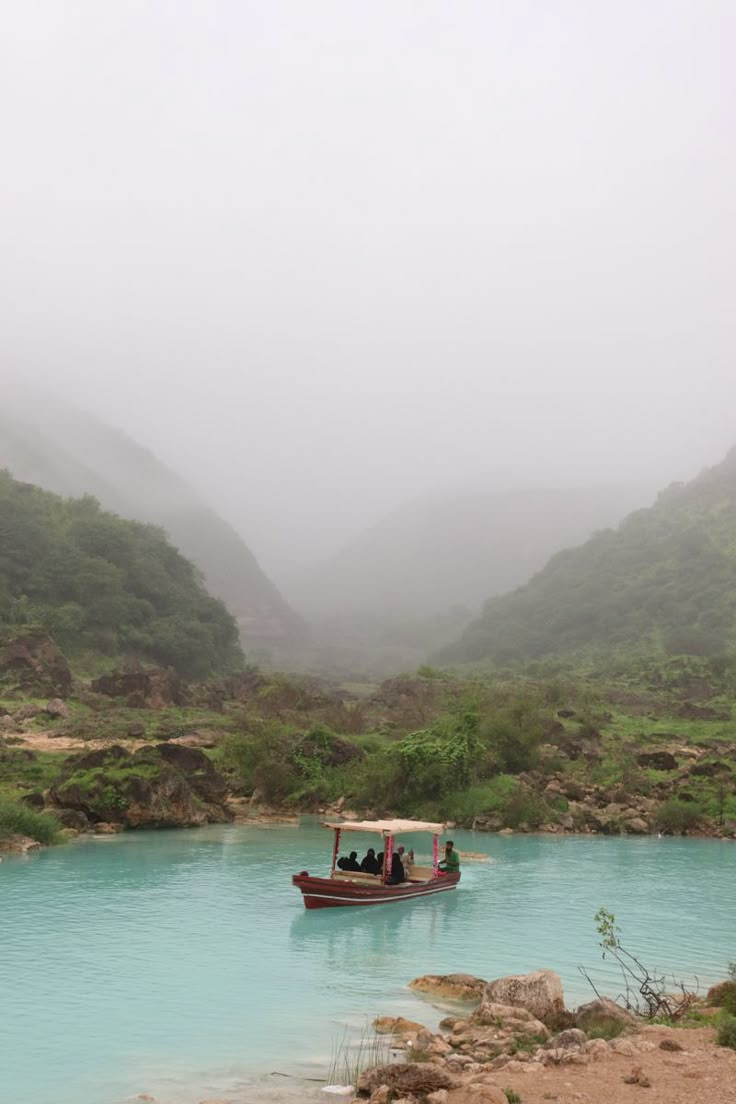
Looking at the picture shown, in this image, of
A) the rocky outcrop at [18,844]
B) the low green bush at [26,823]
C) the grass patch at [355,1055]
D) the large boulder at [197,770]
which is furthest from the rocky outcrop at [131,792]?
the grass patch at [355,1055]

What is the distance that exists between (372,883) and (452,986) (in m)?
8.97

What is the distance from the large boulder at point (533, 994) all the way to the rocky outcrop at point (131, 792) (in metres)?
25.2

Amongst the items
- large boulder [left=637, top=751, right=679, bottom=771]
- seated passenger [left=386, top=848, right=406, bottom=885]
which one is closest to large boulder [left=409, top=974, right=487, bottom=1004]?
seated passenger [left=386, top=848, right=406, bottom=885]

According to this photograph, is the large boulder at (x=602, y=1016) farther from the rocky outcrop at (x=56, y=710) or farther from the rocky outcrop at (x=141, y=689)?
the rocky outcrop at (x=141, y=689)

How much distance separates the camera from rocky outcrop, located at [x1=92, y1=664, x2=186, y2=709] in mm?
64188

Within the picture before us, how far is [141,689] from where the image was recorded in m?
65.4

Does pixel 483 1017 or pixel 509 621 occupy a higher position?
pixel 509 621

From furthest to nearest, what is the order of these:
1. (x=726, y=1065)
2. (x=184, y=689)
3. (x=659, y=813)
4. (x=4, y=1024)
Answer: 1. (x=184, y=689)
2. (x=659, y=813)
3. (x=4, y=1024)
4. (x=726, y=1065)

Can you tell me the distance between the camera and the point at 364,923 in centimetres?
2384

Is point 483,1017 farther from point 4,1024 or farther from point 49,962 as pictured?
point 49,962

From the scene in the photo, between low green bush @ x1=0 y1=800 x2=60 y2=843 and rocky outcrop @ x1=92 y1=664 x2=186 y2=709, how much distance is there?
30699mm

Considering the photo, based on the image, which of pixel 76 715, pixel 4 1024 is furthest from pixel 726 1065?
pixel 76 715

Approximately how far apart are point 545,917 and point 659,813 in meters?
18.3

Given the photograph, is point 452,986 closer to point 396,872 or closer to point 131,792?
point 396,872
